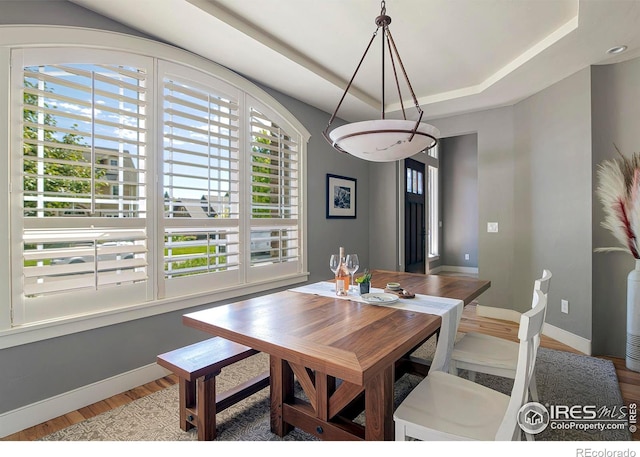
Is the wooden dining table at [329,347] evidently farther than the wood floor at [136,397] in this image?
No

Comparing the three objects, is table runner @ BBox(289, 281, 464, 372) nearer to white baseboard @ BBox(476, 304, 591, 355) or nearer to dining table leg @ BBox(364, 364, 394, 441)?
dining table leg @ BBox(364, 364, 394, 441)

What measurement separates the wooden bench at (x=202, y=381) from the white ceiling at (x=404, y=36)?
2.10 metres

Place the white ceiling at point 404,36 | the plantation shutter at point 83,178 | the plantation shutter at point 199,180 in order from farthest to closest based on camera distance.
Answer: the plantation shutter at point 199,180 → the white ceiling at point 404,36 → the plantation shutter at point 83,178

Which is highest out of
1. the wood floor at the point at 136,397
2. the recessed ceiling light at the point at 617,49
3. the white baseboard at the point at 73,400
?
the recessed ceiling light at the point at 617,49

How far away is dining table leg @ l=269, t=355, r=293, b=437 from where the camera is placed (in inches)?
72.9

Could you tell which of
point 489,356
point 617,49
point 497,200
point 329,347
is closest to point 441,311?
point 489,356

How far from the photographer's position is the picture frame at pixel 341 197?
4.20 metres

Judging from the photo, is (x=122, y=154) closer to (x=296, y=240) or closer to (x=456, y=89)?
(x=296, y=240)

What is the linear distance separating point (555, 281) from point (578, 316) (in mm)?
388

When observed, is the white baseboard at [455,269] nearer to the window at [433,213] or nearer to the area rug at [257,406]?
the window at [433,213]

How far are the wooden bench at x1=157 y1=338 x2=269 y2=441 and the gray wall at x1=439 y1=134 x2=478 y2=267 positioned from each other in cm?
627

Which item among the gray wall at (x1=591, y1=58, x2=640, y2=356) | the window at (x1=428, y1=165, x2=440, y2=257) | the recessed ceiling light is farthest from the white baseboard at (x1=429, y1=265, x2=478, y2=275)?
the recessed ceiling light

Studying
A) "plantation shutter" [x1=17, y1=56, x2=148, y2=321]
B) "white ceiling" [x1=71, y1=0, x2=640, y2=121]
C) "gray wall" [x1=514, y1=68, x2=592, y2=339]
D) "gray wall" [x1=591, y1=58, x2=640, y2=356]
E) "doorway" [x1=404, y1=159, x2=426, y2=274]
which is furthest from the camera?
"doorway" [x1=404, y1=159, x2=426, y2=274]

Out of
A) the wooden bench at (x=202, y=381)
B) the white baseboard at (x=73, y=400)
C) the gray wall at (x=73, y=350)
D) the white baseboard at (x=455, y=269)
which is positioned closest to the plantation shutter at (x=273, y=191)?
the gray wall at (x=73, y=350)
